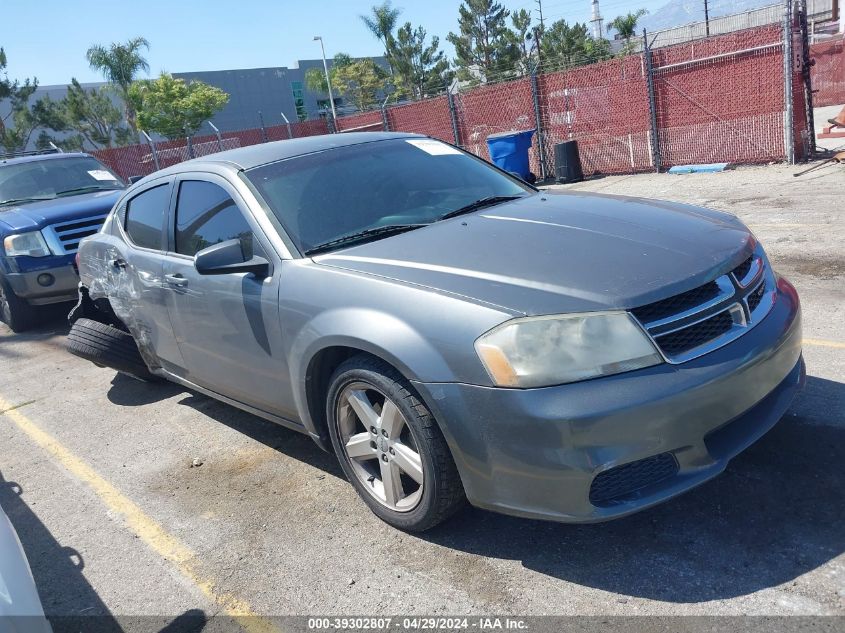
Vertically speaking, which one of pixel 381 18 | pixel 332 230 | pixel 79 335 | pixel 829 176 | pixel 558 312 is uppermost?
pixel 381 18

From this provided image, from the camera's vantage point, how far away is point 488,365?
100 inches

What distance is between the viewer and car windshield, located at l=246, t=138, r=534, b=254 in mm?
3551

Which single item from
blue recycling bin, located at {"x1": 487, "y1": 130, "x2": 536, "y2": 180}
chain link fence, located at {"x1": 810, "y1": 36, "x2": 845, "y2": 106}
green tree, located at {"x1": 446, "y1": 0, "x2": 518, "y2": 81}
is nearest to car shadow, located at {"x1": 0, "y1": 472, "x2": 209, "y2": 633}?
blue recycling bin, located at {"x1": 487, "y1": 130, "x2": 536, "y2": 180}

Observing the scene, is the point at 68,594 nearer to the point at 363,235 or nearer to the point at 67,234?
the point at 363,235

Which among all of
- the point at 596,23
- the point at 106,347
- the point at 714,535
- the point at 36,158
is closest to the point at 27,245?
the point at 36,158

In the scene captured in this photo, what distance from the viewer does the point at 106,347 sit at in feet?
17.1

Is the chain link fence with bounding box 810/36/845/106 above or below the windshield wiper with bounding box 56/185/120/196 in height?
→ below

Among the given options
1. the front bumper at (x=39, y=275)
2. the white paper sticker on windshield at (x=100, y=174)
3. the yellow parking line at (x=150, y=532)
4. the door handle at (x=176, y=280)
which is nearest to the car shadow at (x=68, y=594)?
the yellow parking line at (x=150, y=532)

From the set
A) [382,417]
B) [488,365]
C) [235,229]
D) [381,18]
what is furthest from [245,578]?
[381,18]

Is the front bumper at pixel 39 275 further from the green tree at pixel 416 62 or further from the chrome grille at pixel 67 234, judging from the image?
the green tree at pixel 416 62

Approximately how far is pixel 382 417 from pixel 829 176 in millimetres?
9381

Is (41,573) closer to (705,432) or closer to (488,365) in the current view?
(488,365)

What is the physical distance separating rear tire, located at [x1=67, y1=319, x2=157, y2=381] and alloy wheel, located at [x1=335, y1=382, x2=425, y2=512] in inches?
102

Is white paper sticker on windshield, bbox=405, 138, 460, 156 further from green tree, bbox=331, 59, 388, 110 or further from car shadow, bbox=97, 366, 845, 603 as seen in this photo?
green tree, bbox=331, 59, 388, 110
